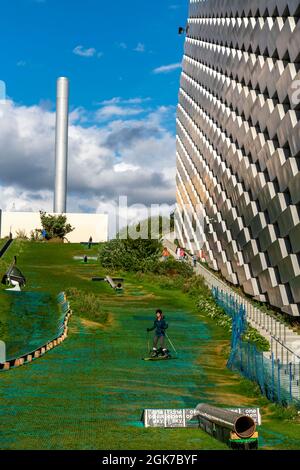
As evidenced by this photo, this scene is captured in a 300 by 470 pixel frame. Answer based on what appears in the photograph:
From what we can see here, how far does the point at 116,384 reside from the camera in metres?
18.5

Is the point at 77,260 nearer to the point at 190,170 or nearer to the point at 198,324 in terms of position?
the point at 190,170

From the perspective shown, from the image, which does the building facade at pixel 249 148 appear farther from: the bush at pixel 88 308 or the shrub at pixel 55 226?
the shrub at pixel 55 226

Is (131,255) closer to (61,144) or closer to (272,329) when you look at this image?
(272,329)

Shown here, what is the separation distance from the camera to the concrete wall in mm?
81031

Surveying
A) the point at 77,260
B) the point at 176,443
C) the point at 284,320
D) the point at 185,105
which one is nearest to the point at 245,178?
the point at 284,320

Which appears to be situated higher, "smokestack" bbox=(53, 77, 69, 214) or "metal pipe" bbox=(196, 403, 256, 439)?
"smokestack" bbox=(53, 77, 69, 214)

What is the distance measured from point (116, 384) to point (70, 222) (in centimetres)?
6377

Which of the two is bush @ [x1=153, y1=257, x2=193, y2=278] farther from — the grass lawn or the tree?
the tree

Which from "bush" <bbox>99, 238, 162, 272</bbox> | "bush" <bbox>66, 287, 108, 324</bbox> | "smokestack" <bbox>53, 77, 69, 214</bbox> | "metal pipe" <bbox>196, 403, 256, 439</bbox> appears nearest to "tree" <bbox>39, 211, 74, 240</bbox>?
"smokestack" <bbox>53, 77, 69, 214</bbox>

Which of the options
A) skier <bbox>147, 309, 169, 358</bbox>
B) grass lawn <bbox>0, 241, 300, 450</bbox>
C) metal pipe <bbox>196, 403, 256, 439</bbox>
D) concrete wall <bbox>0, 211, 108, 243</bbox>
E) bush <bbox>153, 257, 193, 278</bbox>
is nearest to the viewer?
metal pipe <bbox>196, 403, 256, 439</bbox>

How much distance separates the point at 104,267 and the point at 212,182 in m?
11.2

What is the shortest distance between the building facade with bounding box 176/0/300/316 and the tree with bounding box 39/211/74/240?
17.8m

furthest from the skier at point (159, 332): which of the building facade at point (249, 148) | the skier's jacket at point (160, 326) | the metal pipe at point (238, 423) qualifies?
the metal pipe at point (238, 423)

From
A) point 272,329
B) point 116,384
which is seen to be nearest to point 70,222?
point 272,329
